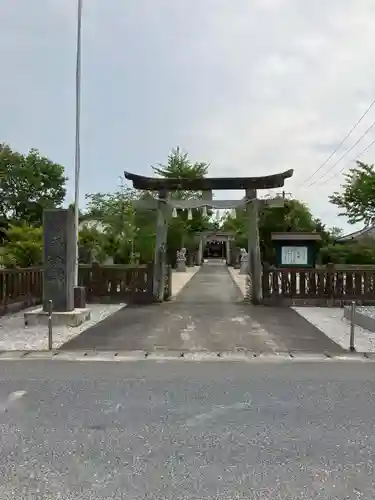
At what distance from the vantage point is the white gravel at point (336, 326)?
1118 centimetres

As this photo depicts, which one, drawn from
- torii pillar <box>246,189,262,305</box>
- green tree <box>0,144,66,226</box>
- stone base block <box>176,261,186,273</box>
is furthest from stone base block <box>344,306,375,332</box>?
green tree <box>0,144,66,226</box>

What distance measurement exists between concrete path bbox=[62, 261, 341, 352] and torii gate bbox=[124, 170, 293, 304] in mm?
1232

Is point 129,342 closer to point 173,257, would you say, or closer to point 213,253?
point 173,257

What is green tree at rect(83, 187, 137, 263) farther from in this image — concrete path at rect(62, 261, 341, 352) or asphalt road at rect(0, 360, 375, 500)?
asphalt road at rect(0, 360, 375, 500)

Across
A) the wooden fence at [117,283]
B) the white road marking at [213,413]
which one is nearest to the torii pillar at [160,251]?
the wooden fence at [117,283]

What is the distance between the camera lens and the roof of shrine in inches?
742

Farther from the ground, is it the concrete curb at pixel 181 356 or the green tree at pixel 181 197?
the green tree at pixel 181 197

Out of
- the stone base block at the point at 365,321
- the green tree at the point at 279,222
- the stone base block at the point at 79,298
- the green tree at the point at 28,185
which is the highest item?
the green tree at the point at 28,185

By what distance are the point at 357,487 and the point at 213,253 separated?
84.2 meters

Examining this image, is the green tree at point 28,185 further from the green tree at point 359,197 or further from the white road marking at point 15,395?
the white road marking at point 15,395

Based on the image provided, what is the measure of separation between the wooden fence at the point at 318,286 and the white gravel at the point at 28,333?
6212mm

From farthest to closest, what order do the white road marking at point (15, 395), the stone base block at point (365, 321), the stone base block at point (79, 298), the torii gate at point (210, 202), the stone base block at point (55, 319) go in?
the torii gate at point (210, 202)
the stone base block at point (79, 298)
the stone base block at point (55, 319)
the stone base block at point (365, 321)
the white road marking at point (15, 395)

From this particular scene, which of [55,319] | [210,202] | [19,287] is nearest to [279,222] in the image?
[210,202]

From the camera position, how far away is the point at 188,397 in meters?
6.59
